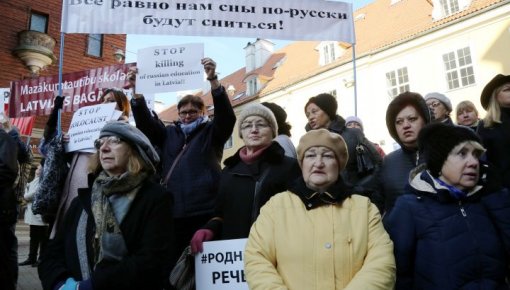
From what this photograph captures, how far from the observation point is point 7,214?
3.10 meters

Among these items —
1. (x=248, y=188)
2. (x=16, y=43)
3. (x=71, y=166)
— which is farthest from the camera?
(x=16, y=43)

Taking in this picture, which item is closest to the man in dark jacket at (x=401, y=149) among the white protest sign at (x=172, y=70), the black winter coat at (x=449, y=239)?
the black winter coat at (x=449, y=239)

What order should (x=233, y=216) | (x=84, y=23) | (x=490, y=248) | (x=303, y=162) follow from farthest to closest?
(x=84, y=23) < (x=233, y=216) < (x=303, y=162) < (x=490, y=248)

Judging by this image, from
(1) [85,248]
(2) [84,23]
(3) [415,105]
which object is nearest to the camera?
(1) [85,248]

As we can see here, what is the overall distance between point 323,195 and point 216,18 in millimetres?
2595

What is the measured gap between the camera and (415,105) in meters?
2.88

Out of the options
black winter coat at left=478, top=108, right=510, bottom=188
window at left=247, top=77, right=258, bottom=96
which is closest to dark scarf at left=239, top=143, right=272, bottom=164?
black winter coat at left=478, top=108, right=510, bottom=188

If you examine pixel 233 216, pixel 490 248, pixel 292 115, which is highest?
pixel 292 115

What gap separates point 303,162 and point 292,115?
69.4 ft

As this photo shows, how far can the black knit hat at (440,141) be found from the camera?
2.20 m

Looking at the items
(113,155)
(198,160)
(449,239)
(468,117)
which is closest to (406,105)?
(449,239)

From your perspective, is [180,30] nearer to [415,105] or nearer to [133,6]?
[133,6]

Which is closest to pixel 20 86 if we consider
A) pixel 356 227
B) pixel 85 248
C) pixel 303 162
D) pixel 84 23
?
pixel 84 23

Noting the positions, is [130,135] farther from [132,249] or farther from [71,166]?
[71,166]
